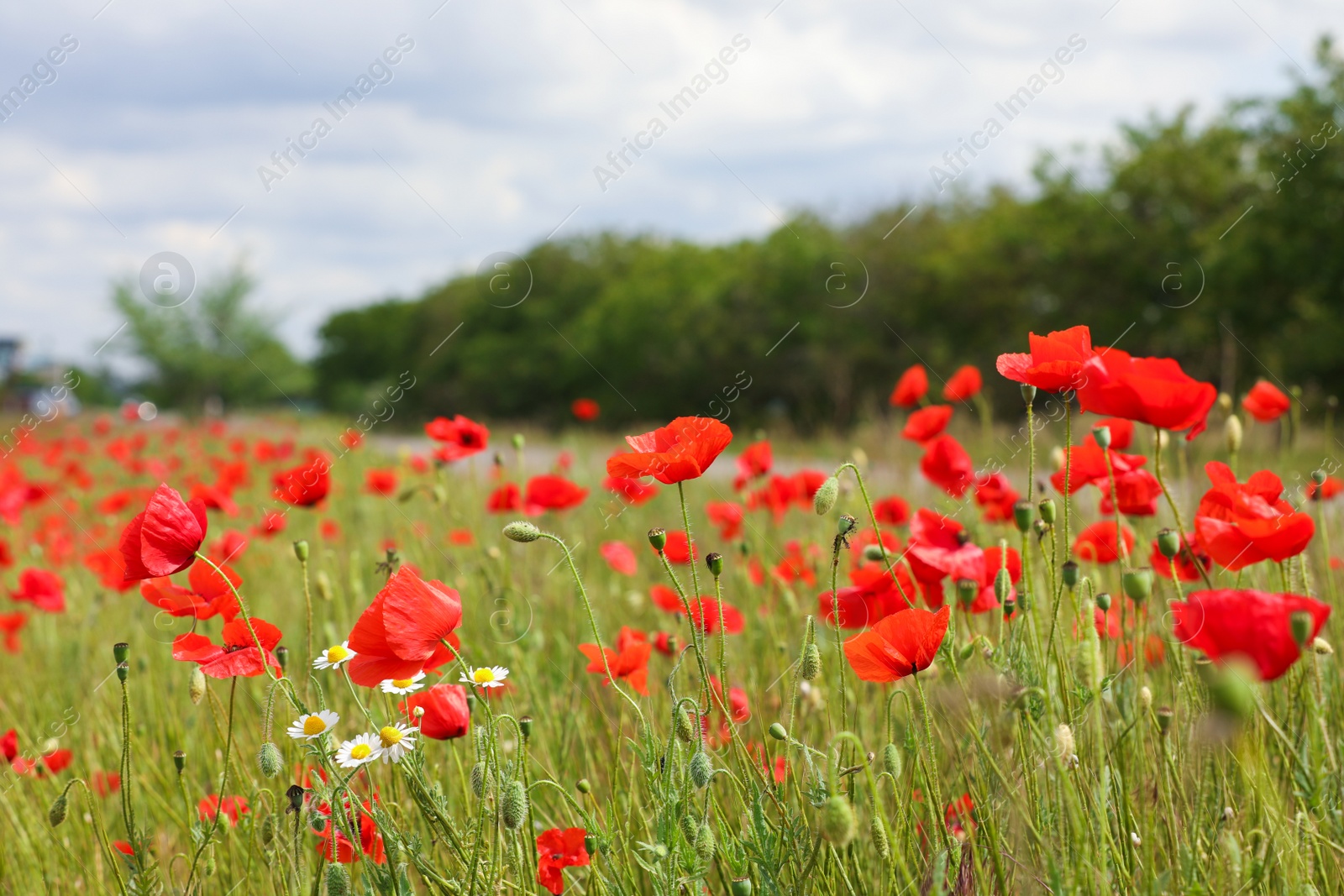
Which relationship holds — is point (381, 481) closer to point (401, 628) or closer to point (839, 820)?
point (401, 628)

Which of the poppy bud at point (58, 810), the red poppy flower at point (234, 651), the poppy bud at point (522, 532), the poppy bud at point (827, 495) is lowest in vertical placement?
the poppy bud at point (58, 810)

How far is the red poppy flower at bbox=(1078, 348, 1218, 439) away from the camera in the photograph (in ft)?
3.74

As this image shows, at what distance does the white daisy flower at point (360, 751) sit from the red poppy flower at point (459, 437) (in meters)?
1.21

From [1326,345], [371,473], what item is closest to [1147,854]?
[371,473]

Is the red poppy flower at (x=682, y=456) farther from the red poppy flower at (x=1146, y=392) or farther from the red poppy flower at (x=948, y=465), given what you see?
the red poppy flower at (x=948, y=465)

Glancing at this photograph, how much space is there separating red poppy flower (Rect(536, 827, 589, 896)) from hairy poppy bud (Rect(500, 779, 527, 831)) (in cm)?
28

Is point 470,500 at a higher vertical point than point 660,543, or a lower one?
lower

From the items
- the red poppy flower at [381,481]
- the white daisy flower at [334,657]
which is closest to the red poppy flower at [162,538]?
the white daisy flower at [334,657]

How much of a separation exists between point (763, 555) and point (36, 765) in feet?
6.08

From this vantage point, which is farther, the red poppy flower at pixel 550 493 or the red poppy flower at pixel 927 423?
the red poppy flower at pixel 550 493

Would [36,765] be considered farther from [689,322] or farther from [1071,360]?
[689,322]

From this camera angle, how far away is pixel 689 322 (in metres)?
16.3

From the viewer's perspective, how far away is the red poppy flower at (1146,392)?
114 centimetres

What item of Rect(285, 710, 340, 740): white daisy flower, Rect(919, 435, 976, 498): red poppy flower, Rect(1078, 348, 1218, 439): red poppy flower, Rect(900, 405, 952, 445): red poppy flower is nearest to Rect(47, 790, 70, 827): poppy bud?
Rect(285, 710, 340, 740): white daisy flower
